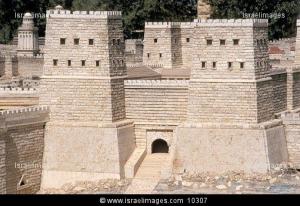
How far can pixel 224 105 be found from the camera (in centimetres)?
4522

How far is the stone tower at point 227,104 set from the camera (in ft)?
147

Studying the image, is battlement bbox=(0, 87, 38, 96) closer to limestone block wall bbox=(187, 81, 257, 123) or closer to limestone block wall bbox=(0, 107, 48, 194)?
limestone block wall bbox=(0, 107, 48, 194)

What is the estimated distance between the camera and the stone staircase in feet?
147

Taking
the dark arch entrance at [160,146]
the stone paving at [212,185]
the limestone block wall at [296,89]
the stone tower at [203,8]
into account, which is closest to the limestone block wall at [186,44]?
the limestone block wall at [296,89]

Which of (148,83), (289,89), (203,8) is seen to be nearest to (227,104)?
(148,83)

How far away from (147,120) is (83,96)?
3356 millimetres

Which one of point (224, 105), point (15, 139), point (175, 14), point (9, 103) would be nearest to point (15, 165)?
point (15, 139)

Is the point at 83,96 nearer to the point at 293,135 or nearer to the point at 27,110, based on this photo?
the point at 27,110

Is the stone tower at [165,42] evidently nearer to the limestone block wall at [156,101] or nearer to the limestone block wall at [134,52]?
the limestone block wall at [134,52]

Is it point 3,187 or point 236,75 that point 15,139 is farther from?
point 236,75

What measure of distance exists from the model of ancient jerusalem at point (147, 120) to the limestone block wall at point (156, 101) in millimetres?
45

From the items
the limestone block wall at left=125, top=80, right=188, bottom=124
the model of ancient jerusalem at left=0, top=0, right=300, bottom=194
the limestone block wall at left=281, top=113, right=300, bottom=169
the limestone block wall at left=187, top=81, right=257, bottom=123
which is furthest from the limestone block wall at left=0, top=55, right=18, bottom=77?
the limestone block wall at left=281, top=113, right=300, bottom=169

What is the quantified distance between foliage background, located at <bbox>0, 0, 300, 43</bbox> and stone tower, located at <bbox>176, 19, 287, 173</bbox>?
33.9m

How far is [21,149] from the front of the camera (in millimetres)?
45844
